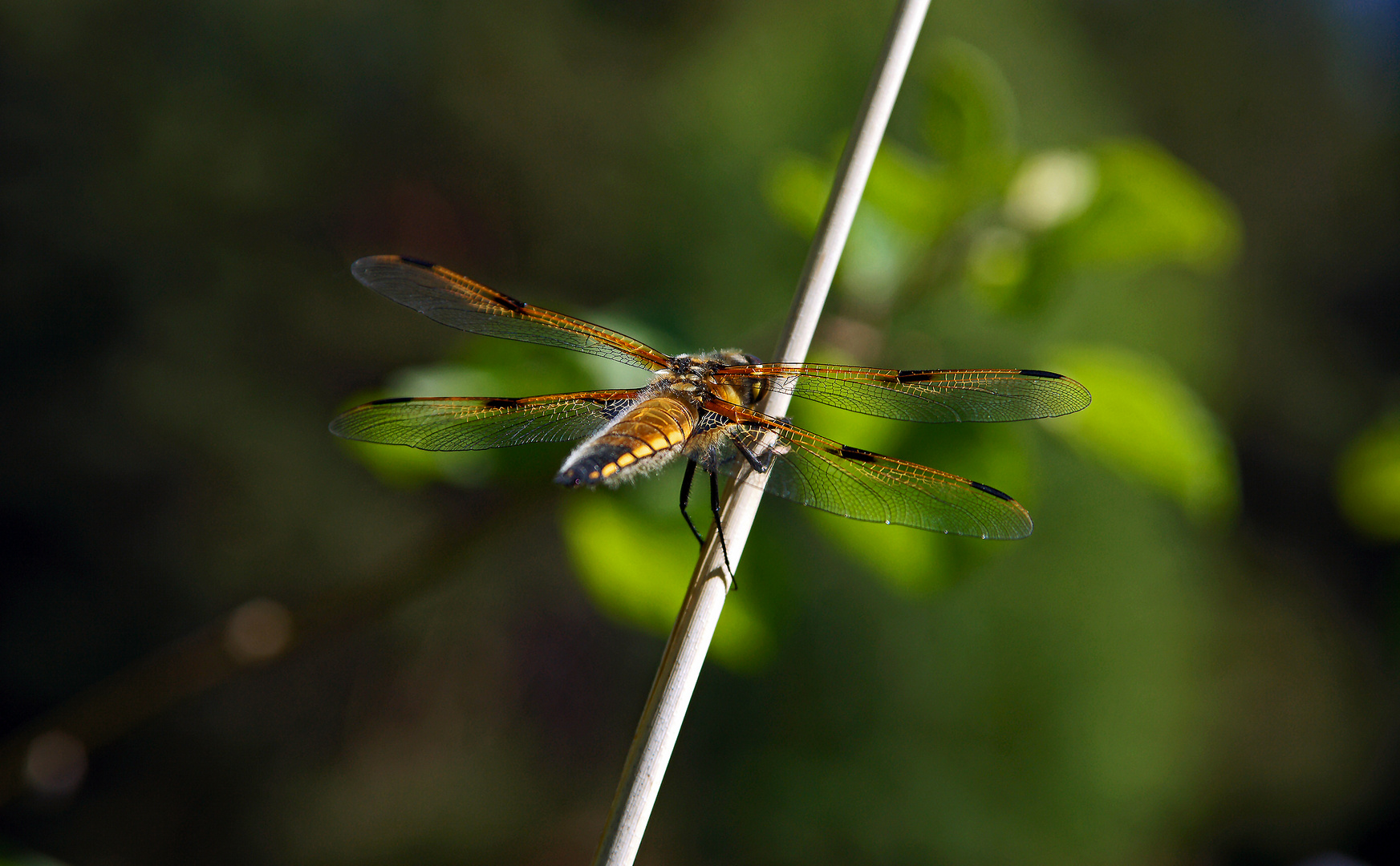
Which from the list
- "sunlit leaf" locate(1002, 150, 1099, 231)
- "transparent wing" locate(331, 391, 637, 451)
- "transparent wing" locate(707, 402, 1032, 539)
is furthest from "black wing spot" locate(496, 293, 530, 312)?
"sunlit leaf" locate(1002, 150, 1099, 231)

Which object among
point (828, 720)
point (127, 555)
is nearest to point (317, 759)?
point (127, 555)

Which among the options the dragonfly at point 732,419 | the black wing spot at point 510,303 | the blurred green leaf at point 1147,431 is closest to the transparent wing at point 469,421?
the dragonfly at point 732,419

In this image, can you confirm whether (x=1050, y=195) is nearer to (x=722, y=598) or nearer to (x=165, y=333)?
(x=722, y=598)

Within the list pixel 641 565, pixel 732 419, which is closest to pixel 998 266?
pixel 732 419

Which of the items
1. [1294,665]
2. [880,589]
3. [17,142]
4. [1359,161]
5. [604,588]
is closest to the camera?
[604,588]

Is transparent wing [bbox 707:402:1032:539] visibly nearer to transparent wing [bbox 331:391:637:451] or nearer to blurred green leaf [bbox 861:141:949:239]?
transparent wing [bbox 331:391:637:451]
